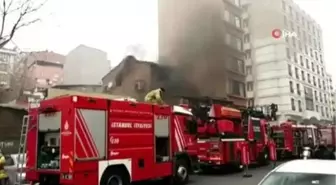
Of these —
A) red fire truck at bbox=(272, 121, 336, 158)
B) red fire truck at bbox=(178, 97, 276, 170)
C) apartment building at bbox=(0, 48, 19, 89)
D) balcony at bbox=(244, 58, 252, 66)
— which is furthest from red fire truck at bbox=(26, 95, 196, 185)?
apartment building at bbox=(0, 48, 19, 89)

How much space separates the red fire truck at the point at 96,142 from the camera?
7.60m

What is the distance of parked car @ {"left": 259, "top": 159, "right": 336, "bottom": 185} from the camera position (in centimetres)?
366

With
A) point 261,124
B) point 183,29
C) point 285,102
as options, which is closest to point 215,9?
point 183,29

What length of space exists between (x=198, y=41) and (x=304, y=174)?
727 inches

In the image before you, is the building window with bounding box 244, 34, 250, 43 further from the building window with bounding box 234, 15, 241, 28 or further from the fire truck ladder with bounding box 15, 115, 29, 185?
the fire truck ladder with bounding box 15, 115, 29, 185

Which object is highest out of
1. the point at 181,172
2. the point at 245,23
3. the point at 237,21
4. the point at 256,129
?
the point at 245,23

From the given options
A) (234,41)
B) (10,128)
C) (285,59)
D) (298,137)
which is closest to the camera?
(10,128)

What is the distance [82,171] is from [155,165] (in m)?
2.57

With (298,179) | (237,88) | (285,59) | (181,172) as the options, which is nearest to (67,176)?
(181,172)

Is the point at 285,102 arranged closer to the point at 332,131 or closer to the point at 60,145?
the point at 332,131

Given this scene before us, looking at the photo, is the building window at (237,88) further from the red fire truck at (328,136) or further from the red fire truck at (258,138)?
the red fire truck at (258,138)

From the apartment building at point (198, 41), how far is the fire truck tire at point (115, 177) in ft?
46.2

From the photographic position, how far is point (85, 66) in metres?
44.5

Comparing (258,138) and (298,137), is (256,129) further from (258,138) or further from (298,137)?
(298,137)
